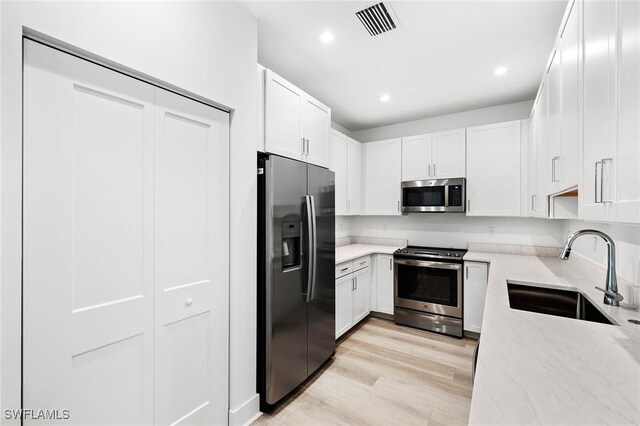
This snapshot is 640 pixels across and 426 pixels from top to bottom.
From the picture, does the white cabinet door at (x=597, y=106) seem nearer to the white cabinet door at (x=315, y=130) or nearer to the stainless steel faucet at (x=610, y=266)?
the stainless steel faucet at (x=610, y=266)

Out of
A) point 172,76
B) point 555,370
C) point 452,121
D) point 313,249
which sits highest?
point 452,121

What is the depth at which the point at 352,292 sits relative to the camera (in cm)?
325

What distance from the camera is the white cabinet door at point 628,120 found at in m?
0.73

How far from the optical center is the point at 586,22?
1.13 meters

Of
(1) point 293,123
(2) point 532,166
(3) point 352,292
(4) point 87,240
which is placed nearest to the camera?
(4) point 87,240

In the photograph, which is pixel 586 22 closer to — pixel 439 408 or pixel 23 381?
pixel 439 408

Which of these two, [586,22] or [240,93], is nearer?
[586,22]

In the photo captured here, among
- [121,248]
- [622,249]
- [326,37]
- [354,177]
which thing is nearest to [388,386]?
[622,249]

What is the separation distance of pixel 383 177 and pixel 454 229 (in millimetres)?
1194

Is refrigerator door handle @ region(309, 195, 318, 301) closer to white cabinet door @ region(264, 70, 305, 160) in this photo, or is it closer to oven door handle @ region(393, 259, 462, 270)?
white cabinet door @ region(264, 70, 305, 160)

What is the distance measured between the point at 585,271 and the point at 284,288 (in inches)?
91.8

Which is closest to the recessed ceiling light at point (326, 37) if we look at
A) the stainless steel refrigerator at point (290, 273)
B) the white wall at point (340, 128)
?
A: the stainless steel refrigerator at point (290, 273)

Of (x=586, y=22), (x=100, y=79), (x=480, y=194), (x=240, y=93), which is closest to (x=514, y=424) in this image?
(x=586, y=22)

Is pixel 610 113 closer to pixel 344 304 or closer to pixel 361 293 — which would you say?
pixel 344 304
